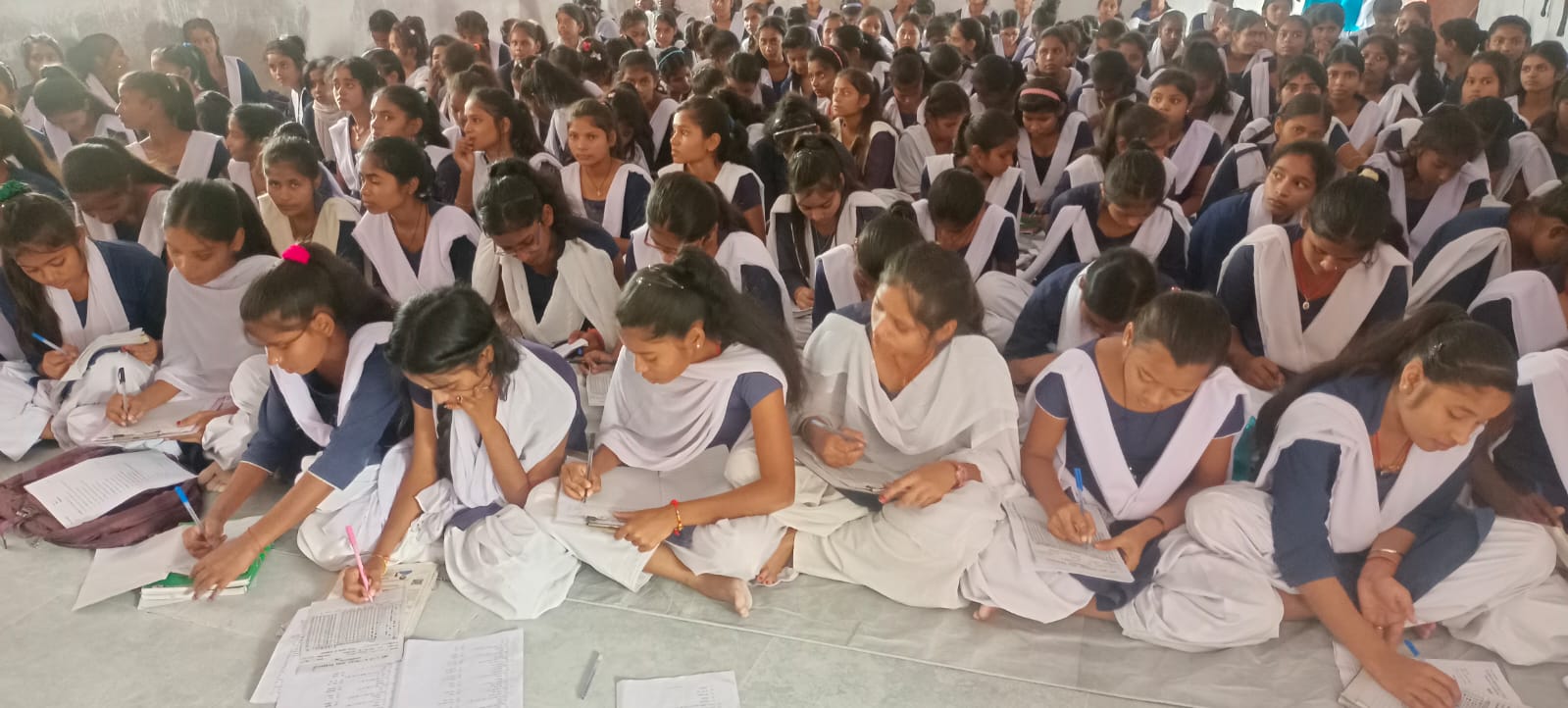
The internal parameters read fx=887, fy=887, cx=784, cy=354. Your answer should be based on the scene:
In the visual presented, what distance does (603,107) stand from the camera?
3271mm

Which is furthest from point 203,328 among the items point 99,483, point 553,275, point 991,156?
point 991,156

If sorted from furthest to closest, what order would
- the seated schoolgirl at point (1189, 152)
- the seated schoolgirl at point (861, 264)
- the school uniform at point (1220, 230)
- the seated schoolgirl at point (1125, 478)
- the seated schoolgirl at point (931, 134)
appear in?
1. the seated schoolgirl at point (1189, 152)
2. the seated schoolgirl at point (931, 134)
3. the school uniform at point (1220, 230)
4. the seated schoolgirl at point (861, 264)
5. the seated schoolgirl at point (1125, 478)

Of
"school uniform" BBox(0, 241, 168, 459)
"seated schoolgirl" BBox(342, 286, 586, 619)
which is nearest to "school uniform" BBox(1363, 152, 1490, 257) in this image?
"seated schoolgirl" BBox(342, 286, 586, 619)

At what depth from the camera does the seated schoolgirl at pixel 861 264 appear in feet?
7.39

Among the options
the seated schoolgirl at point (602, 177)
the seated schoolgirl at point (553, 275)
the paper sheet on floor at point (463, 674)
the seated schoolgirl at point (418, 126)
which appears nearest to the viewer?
the paper sheet on floor at point (463, 674)

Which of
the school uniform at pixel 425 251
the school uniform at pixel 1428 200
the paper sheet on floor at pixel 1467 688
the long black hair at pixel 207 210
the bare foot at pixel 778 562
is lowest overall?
the bare foot at pixel 778 562

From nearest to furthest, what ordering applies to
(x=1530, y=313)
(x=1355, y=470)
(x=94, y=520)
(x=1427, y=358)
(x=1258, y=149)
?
(x=1427, y=358) < (x=1355, y=470) < (x=94, y=520) < (x=1530, y=313) < (x=1258, y=149)

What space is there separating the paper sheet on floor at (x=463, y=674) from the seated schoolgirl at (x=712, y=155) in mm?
1887

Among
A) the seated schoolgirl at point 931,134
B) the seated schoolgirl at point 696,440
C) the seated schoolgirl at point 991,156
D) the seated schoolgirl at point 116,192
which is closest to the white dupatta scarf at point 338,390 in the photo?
the seated schoolgirl at point 696,440

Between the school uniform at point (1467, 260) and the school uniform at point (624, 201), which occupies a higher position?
the school uniform at point (1467, 260)

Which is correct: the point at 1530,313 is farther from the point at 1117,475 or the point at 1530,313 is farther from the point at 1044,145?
the point at 1044,145

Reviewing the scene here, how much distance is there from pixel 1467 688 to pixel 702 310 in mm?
1549

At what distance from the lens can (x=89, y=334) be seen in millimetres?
2453

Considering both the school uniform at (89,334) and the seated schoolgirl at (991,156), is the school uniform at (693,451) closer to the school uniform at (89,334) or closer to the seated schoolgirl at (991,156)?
the school uniform at (89,334)
